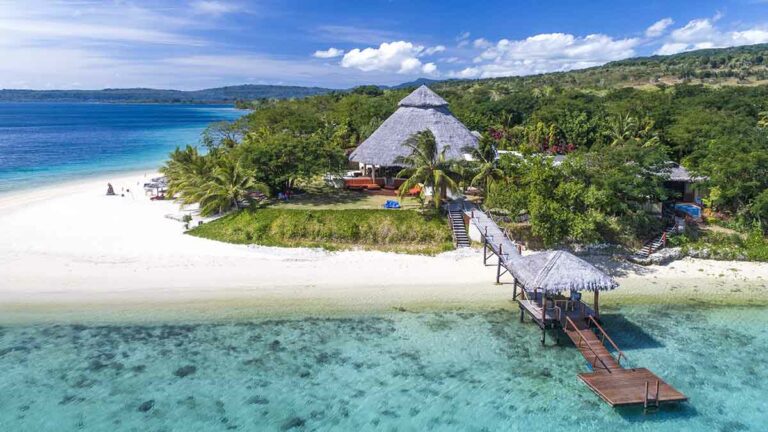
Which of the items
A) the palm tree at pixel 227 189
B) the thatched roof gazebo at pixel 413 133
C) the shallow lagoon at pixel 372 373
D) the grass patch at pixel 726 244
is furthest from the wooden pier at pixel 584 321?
the palm tree at pixel 227 189

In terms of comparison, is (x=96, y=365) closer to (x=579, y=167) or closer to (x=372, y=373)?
(x=372, y=373)

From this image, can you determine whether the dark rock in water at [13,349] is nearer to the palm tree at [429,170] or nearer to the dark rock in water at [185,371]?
the dark rock in water at [185,371]

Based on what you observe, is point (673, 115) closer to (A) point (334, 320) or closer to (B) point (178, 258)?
(A) point (334, 320)

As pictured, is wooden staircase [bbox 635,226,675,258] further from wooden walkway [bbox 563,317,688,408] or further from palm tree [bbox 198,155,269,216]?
palm tree [bbox 198,155,269,216]

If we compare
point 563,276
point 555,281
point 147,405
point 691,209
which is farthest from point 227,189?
point 691,209

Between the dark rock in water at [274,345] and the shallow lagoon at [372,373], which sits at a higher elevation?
the dark rock in water at [274,345]
